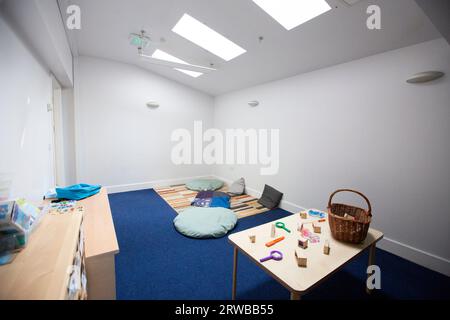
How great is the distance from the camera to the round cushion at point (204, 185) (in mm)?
4551

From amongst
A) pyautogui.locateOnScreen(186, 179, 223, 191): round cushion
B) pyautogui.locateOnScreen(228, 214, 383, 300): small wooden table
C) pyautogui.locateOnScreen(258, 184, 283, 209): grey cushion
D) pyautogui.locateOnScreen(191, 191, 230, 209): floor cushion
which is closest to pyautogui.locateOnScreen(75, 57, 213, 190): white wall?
pyautogui.locateOnScreen(186, 179, 223, 191): round cushion

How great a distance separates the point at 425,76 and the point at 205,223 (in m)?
2.94

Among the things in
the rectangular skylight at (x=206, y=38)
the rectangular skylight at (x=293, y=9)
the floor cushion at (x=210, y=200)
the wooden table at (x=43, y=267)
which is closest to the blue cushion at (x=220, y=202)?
the floor cushion at (x=210, y=200)

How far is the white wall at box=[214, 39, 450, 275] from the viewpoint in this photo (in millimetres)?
1876

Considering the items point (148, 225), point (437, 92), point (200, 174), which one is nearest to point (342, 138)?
point (437, 92)

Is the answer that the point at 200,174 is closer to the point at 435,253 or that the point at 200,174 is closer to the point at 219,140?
the point at 219,140

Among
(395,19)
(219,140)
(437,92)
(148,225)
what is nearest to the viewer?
(395,19)

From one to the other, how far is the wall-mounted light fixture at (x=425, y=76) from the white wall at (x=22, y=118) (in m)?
3.37

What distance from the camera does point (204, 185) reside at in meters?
4.72

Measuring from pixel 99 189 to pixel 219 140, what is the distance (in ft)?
10.9

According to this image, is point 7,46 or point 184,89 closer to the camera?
point 7,46

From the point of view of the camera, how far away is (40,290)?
0.57 metres

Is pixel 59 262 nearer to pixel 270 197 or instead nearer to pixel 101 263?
pixel 101 263

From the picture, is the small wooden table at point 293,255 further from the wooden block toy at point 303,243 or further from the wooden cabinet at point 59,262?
the wooden cabinet at point 59,262
